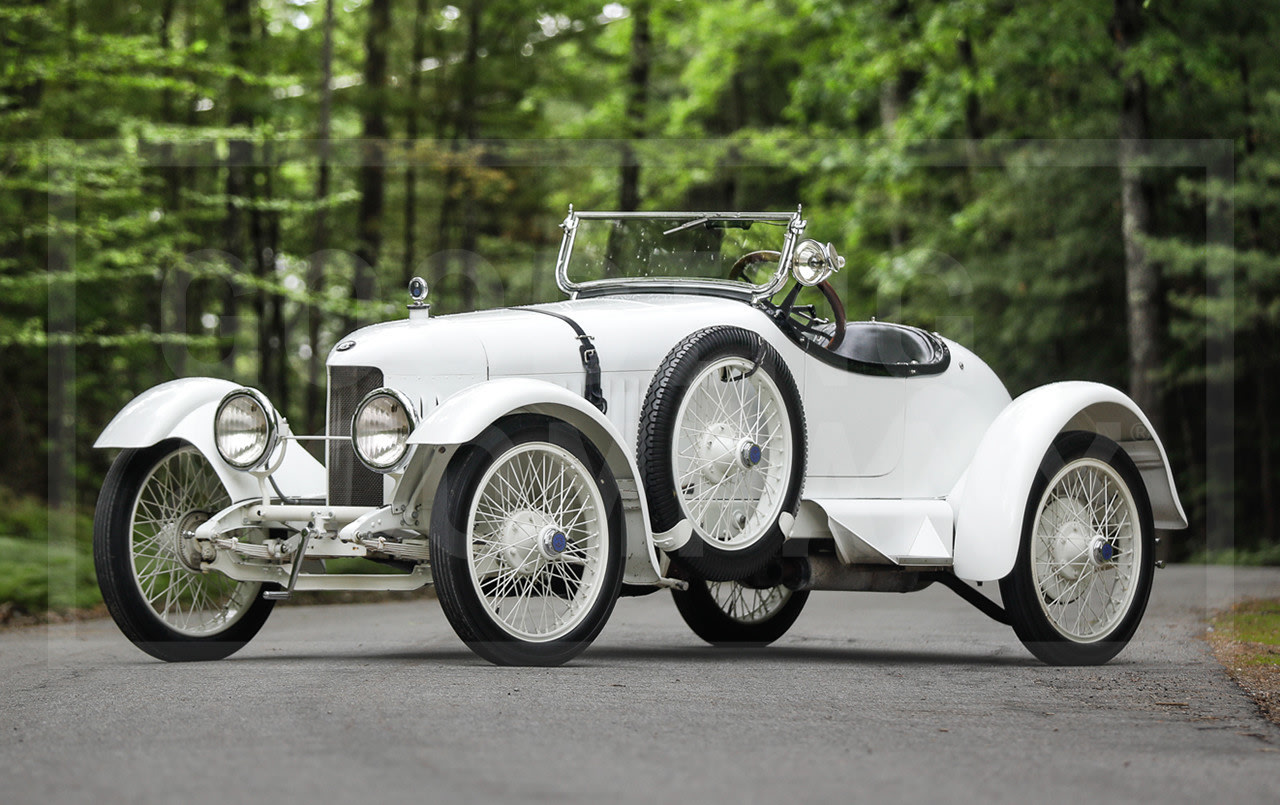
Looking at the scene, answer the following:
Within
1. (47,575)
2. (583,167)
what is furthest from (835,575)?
(583,167)

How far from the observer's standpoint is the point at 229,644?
7785 millimetres

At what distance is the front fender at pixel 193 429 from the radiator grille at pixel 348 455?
26 centimetres

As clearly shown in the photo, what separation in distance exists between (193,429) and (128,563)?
2.28 ft

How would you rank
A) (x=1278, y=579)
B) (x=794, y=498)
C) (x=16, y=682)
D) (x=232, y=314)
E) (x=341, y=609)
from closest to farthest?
1. (x=16, y=682)
2. (x=794, y=498)
3. (x=341, y=609)
4. (x=1278, y=579)
5. (x=232, y=314)

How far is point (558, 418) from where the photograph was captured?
6684mm

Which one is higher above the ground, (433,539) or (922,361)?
(922,361)

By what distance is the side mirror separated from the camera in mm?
7918

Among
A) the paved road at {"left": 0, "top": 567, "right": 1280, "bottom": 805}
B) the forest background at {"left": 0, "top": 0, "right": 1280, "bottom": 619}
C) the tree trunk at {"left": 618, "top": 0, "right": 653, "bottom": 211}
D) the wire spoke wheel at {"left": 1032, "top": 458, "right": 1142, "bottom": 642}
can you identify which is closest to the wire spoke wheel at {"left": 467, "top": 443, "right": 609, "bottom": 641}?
the paved road at {"left": 0, "top": 567, "right": 1280, "bottom": 805}

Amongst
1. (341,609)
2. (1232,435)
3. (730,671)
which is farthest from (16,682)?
(1232,435)

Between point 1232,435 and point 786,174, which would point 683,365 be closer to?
point 1232,435

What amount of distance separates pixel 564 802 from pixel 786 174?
2658cm

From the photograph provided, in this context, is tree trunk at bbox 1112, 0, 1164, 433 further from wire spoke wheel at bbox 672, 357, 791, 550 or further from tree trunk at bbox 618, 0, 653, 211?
wire spoke wheel at bbox 672, 357, 791, 550

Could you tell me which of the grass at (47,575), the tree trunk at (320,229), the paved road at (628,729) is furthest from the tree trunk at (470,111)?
the paved road at (628,729)

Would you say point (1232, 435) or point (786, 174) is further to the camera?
point (786, 174)
